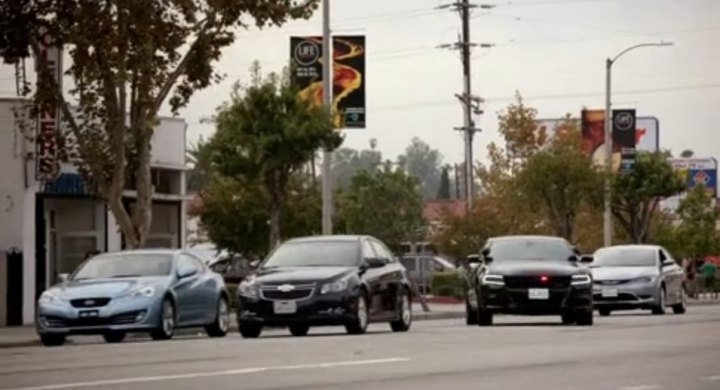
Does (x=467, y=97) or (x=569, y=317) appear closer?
(x=569, y=317)

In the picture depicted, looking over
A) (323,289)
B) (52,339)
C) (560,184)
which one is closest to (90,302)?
(52,339)

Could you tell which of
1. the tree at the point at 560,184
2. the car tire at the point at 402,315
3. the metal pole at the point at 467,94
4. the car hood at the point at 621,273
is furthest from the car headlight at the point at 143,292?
the metal pole at the point at 467,94

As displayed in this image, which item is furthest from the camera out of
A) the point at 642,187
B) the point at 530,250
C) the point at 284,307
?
the point at 642,187


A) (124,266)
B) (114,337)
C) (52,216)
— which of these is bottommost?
(114,337)

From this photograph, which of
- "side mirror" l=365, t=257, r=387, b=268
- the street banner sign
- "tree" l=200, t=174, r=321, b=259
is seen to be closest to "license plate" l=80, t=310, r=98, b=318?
"side mirror" l=365, t=257, r=387, b=268

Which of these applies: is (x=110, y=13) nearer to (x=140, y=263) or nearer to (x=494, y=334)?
(x=140, y=263)

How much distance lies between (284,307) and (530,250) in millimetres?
6469

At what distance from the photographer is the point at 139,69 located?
38.9 m

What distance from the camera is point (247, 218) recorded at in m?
61.5

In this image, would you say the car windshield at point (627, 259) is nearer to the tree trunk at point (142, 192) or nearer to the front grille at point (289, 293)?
the tree trunk at point (142, 192)

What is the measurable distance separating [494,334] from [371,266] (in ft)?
12.4

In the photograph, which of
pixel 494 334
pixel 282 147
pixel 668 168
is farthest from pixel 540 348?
pixel 668 168

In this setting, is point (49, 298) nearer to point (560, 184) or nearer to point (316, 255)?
point (316, 255)

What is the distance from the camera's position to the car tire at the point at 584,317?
1288 inches
